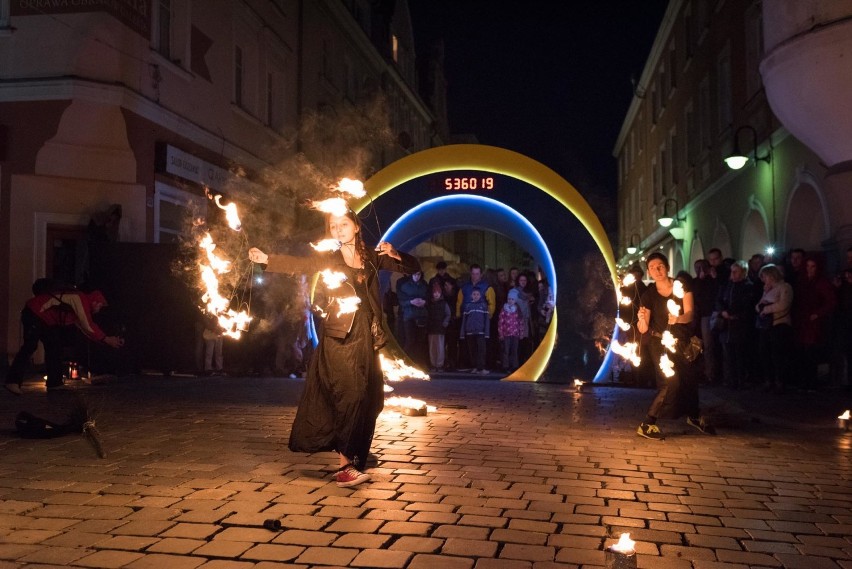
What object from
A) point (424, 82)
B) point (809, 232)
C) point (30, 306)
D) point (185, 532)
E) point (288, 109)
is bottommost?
point (185, 532)

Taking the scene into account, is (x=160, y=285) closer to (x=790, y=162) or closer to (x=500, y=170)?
(x=500, y=170)

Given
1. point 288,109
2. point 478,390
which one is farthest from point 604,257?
point 288,109

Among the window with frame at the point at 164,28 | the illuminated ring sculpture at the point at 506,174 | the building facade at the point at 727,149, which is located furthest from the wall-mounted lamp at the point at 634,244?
the illuminated ring sculpture at the point at 506,174

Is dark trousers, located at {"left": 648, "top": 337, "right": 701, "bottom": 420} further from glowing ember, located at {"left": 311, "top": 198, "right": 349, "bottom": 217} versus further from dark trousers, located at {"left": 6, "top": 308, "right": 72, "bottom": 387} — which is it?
dark trousers, located at {"left": 6, "top": 308, "right": 72, "bottom": 387}

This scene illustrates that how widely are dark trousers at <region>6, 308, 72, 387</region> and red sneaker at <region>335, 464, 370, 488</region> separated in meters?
7.24

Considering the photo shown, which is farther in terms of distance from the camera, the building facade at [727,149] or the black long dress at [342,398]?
the building facade at [727,149]

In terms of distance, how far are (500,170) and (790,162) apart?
6329mm

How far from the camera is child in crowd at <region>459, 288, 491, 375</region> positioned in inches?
581

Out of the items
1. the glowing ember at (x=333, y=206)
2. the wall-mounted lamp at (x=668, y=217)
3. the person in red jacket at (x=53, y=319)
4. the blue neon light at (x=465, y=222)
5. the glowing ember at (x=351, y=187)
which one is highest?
the wall-mounted lamp at (x=668, y=217)

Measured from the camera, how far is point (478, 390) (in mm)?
11719

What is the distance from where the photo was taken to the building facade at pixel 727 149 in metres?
13.5

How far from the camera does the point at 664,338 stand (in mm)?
7766

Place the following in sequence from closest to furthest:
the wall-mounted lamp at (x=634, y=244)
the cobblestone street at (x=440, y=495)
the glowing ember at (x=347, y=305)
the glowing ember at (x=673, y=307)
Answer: the cobblestone street at (x=440, y=495), the glowing ember at (x=347, y=305), the glowing ember at (x=673, y=307), the wall-mounted lamp at (x=634, y=244)

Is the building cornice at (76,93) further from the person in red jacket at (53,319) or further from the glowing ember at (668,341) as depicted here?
the glowing ember at (668,341)
